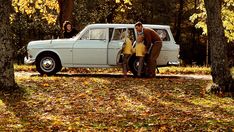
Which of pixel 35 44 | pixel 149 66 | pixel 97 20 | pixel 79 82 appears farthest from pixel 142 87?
pixel 97 20

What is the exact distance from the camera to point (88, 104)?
1202 cm

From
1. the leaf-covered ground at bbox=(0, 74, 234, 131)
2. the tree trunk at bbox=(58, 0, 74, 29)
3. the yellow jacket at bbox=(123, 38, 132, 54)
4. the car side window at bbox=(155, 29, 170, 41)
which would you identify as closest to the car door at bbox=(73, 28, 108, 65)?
the yellow jacket at bbox=(123, 38, 132, 54)

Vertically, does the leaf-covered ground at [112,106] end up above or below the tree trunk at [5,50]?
below

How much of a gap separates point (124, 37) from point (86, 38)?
1.32m

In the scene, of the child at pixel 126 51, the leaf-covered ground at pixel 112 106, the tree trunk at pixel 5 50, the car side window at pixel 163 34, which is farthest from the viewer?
the car side window at pixel 163 34

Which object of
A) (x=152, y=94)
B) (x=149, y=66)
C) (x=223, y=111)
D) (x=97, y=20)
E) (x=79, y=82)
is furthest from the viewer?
(x=97, y=20)

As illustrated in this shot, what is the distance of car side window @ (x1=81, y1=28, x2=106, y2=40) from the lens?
17.7 meters

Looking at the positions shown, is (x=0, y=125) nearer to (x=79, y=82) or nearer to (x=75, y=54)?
(x=79, y=82)

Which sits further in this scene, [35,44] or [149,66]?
[35,44]

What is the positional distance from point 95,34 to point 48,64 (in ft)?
6.35

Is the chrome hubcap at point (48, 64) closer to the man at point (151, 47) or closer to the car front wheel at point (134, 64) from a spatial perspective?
the car front wheel at point (134, 64)

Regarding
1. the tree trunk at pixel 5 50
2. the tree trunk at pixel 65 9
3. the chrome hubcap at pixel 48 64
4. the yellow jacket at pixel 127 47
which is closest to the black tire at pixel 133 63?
the yellow jacket at pixel 127 47

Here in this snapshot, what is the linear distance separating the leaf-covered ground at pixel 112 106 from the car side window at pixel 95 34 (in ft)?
9.62

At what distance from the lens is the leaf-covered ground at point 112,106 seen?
10086 mm
